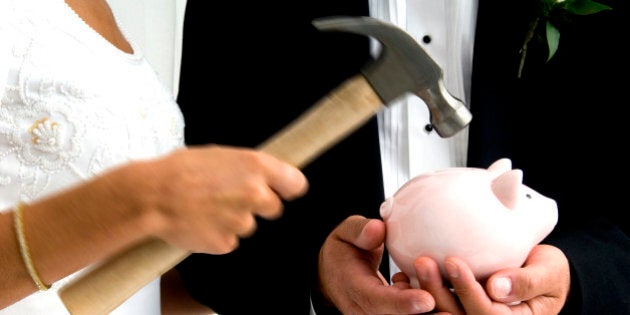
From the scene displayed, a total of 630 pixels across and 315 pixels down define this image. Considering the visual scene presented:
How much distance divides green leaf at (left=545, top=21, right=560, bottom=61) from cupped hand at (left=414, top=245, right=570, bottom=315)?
0.32 meters

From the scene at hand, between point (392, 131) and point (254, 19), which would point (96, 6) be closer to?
point (254, 19)

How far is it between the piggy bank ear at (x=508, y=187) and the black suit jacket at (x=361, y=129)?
8.7 inches

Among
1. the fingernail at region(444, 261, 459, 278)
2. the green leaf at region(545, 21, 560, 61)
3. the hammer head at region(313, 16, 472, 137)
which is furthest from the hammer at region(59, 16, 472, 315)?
the green leaf at region(545, 21, 560, 61)

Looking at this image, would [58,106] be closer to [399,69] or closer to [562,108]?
[399,69]

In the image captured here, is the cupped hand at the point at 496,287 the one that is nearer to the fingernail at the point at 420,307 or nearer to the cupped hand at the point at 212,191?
the fingernail at the point at 420,307

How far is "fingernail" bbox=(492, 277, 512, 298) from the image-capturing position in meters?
0.50

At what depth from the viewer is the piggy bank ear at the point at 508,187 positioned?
20.7 inches

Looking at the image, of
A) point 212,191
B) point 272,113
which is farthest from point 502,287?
point 272,113

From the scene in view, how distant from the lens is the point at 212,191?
41 centimetres

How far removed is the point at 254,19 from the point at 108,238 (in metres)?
0.58

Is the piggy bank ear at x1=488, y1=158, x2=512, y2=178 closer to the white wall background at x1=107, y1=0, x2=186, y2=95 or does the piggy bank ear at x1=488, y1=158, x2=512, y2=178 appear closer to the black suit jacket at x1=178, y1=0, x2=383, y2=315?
the black suit jacket at x1=178, y1=0, x2=383, y2=315

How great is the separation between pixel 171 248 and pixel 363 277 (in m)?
0.19

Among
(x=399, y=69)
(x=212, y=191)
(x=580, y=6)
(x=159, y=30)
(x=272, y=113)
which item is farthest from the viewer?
(x=159, y=30)

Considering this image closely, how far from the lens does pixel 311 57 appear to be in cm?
91
